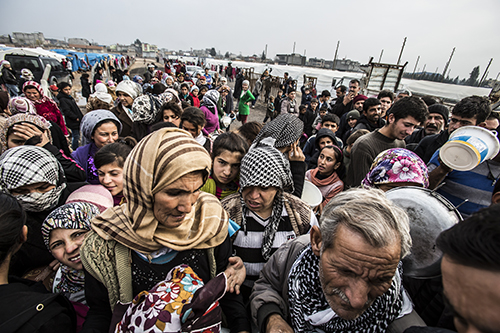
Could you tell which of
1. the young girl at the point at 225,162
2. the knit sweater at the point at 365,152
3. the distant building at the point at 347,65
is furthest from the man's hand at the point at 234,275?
the distant building at the point at 347,65

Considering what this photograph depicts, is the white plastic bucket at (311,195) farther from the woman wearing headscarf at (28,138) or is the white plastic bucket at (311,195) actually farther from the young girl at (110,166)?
the woman wearing headscarf at (28,138)

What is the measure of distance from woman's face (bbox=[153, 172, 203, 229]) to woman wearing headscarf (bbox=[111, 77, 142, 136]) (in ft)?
12.8

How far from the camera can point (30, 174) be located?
5.67 feet

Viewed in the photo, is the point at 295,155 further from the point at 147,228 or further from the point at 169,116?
the point at 169,116

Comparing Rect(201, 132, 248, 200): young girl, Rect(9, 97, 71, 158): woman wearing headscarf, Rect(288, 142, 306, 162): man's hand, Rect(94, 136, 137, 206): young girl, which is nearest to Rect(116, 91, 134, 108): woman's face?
Rect(9, 97, 71, 158): woman wearing headscarf

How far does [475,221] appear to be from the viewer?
65 centimetres

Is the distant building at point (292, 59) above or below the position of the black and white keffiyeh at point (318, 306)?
above

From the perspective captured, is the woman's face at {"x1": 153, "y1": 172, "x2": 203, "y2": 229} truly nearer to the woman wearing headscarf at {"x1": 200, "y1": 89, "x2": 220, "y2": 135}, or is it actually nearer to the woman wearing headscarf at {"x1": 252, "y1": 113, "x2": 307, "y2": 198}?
the woman wearing headscarf at {"x1": 252, "y1": 113, "x2": 307, "y2": 198}

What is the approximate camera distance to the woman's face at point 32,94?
479cm

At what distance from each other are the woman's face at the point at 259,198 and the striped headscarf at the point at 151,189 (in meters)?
0.51

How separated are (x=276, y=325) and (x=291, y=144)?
63.4 inches

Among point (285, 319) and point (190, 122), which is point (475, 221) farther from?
point (190, 122)

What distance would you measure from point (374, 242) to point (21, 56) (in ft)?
67.9

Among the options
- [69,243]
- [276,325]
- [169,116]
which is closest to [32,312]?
[69,243]
